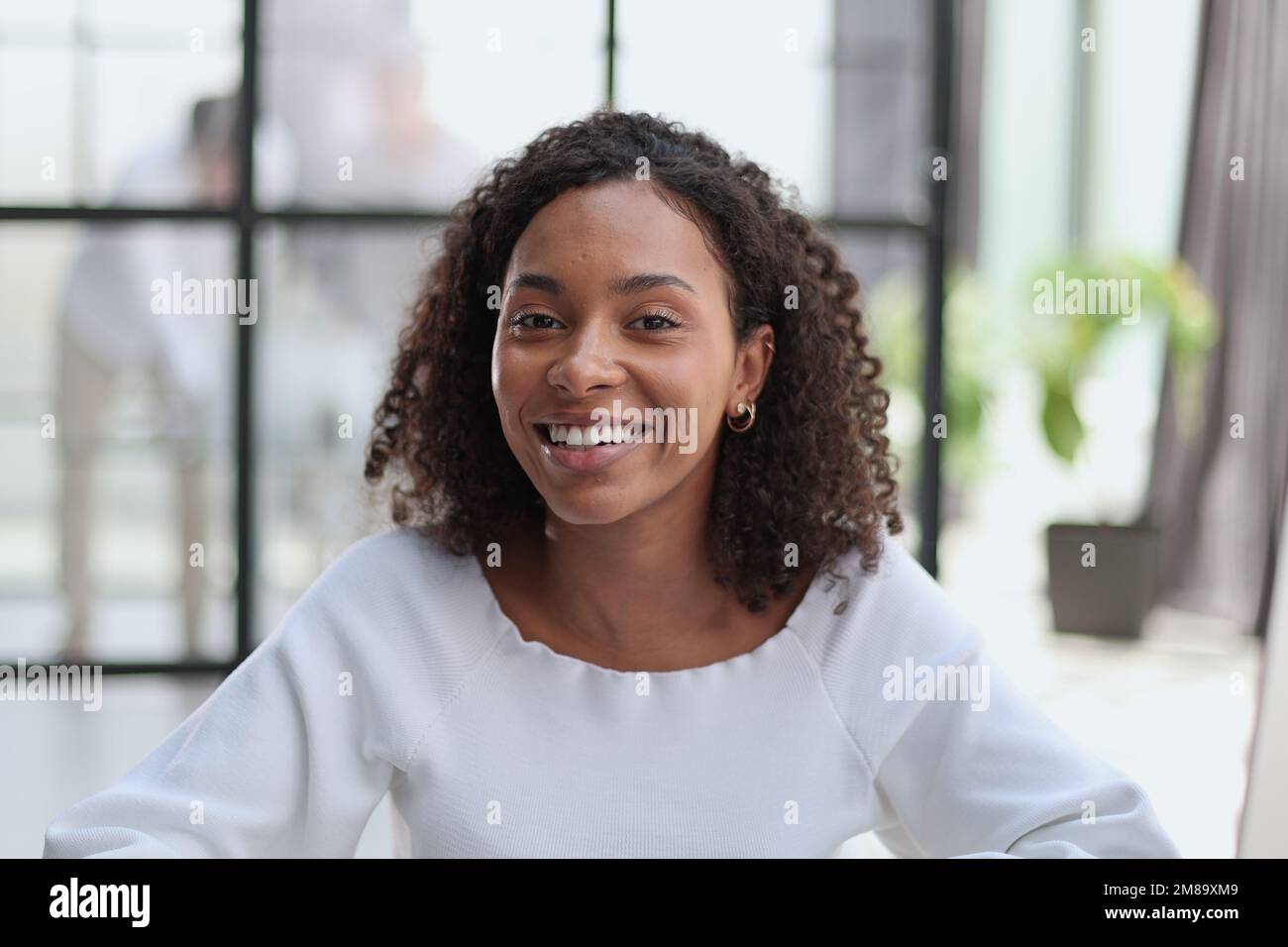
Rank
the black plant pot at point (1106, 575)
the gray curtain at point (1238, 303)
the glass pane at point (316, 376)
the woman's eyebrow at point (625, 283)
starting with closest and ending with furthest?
the woman's eyebrow at point (625, 283)
the glass pane at point (316, 376)
the black plant pot at point (1106, 575)
the gray curtain at point (1238, 303)

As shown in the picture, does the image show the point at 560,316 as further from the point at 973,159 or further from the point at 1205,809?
the point at 973,159

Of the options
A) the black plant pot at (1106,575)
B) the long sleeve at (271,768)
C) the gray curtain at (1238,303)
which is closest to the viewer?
the long sleeve at (271,768)

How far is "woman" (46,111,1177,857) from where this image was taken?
4.20ft

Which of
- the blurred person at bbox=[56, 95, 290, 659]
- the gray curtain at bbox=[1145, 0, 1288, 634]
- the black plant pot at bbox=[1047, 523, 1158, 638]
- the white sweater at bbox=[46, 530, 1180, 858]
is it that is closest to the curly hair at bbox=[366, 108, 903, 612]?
the white sweater at bbox=[46, 530, 1180, 858]

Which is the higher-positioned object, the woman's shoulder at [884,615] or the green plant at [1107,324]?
the green plant at [1107,324]

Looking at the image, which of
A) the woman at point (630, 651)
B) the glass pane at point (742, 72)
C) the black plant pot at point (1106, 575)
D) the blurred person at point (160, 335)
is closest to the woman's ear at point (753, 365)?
the woman at point (630, 651)

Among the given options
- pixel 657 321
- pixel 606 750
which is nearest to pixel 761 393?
pixel 657 321

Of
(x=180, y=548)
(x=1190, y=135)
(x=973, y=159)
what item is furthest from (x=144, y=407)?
(x=973, y=159)

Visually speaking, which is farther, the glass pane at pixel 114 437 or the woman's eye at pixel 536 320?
the glass pane at pixel 114 437

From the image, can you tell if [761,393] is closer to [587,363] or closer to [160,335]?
[587,363]

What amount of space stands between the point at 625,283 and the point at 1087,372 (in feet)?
15.9

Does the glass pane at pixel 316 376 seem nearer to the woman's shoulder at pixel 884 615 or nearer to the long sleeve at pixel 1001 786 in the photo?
the woman's shoulder at pixel 884 615

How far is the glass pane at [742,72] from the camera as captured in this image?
4164mm

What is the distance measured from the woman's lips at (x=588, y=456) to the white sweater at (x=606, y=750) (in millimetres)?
192
